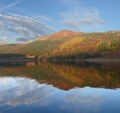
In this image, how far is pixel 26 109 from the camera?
3102 centimetres

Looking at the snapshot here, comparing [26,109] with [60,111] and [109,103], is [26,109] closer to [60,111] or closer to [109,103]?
[60,111]

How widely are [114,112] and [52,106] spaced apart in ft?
25.0

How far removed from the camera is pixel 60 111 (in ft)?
97.7

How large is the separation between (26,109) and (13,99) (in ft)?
27.2

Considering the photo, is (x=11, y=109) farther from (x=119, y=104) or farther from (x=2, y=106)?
(x=119, y=104)

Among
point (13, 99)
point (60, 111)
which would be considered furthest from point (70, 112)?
point (13, 99)

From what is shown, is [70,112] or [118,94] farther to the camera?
[118,94]

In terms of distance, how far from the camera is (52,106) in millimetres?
32906

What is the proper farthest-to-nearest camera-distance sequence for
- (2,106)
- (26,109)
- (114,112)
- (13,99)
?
(13,99) < (2,106) < (26,109) < (114,112)

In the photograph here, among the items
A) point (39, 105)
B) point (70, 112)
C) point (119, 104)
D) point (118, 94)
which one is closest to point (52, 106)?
point (39, 105)

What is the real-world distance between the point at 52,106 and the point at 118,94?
39.4 ft

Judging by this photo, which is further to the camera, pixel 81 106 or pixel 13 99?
pixel 13 99

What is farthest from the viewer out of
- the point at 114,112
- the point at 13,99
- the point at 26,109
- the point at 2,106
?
the point at 13,99

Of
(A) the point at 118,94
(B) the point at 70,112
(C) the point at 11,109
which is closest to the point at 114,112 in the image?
(B) the point at 70,112
